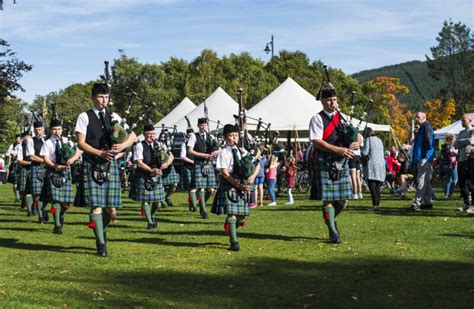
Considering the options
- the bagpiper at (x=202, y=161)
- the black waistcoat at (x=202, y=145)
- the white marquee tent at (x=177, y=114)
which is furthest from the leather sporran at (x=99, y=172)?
the white marquee tent at (x=177, y=114)

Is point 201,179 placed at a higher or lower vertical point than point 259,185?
higher

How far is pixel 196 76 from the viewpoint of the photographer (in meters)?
57.7

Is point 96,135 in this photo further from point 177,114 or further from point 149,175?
point 177,114

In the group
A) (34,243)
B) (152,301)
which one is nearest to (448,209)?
(34,243)

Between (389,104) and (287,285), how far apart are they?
222 feet

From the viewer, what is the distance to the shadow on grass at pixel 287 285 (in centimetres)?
547

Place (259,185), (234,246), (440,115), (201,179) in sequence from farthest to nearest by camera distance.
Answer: (440,115) → (259,185) → (201,179) → (234,246)

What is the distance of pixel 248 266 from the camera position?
7191 millimetres

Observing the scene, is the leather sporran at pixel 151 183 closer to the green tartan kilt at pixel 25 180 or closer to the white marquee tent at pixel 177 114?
the green tartan kilt at pixel 25 180

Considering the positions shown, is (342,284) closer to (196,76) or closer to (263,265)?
(263,265)

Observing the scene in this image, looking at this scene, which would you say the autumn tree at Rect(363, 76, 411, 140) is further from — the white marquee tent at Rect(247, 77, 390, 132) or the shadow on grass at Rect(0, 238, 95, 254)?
the shadow on grass at Rect(0, 238, 95, 254)

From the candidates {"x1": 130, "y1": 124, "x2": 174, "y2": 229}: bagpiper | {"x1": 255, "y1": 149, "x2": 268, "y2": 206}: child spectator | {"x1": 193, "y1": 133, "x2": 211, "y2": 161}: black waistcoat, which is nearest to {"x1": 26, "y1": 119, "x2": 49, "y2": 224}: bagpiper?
{"x1": 130, "y1": 124, "x2": 174, "y2": 229}: bagpiper

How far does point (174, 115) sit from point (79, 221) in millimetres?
22393

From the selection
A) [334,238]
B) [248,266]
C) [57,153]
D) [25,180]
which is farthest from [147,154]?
[248,266]
